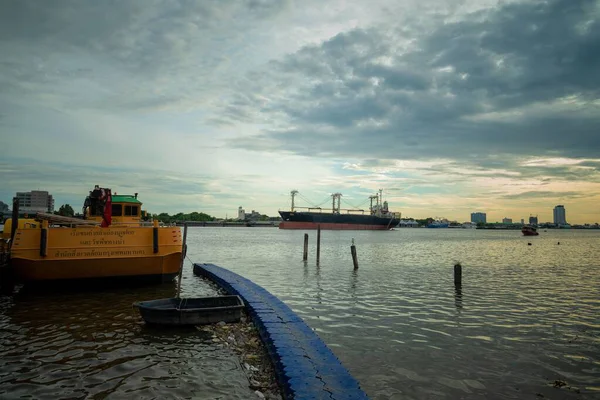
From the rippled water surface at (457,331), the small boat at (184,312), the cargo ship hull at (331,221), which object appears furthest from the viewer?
the cargo ship hull at (331,221)

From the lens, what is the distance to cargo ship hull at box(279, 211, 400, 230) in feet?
412

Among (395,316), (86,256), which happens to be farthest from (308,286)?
(86,256)

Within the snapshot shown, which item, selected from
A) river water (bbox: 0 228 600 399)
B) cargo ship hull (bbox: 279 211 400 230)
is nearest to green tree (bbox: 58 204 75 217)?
river water (bbox: 0 228 600 399)

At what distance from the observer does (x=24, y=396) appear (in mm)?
6098

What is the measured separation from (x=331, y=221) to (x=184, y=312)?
118 m

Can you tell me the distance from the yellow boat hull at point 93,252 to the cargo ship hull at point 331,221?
10884 centimetres

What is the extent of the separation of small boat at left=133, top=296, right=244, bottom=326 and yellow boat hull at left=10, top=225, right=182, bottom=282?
4.79 m

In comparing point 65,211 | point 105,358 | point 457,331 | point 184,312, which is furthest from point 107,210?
point 65,211

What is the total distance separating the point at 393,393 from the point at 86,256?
1205 cm

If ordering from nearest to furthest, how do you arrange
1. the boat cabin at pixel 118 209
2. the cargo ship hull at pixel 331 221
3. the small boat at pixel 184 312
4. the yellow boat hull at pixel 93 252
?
1. the small boat at pixel 184 312
2. the yellow boat hull at pixel 93 252
3. the boat cabin at pixel 118 209
4. the cargo ship hull at pixel 331 221

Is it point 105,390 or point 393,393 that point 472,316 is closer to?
point 393,393

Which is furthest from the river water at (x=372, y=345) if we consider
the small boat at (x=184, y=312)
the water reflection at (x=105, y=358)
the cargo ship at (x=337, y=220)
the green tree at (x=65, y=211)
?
the cargo ship at (x=337, y=220)

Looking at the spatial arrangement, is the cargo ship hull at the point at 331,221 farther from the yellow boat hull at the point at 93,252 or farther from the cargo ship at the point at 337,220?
the yellow boat hull at the point at 93,252

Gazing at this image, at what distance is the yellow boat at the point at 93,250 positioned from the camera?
1338 centimetres
